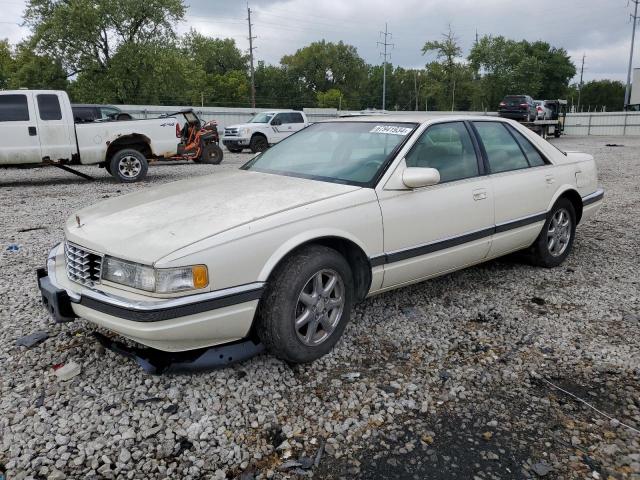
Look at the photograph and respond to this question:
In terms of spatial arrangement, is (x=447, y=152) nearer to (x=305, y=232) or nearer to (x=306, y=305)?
(x=305, y=232)

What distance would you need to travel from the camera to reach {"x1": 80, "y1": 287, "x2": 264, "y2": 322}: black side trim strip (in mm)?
2521

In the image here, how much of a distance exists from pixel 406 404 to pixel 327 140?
7.11 ft

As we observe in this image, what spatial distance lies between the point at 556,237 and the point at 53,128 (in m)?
9.56

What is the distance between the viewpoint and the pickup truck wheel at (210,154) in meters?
14.6

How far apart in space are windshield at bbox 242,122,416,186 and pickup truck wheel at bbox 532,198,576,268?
1.85 m

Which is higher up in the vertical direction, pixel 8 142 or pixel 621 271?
pixel 8 142

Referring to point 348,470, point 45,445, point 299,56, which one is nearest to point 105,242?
point 45,445

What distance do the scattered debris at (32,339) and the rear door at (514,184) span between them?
3367mm

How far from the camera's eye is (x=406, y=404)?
2734 millimetres

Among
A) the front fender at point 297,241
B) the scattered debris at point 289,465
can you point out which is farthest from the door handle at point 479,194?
the scattered debris at point 289,465

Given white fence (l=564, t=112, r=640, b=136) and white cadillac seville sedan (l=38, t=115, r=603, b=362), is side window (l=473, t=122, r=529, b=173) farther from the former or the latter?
white fence (l=564, t=112, r=640, b=136)

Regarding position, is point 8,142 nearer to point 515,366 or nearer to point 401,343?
point 401,343

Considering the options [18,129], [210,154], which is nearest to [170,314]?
[18,129]

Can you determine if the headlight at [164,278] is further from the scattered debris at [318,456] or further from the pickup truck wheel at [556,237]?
the pickup truck wheel at [556,237]
